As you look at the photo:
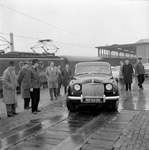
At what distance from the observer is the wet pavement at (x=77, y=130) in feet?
13.2

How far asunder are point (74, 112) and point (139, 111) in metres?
2.12

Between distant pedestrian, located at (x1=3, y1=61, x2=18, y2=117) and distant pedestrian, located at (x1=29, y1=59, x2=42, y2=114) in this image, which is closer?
distant pedestrian, located at (x1=3, y1=61, x2=18, y2=117)

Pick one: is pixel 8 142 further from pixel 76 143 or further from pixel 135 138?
pixel 135 138

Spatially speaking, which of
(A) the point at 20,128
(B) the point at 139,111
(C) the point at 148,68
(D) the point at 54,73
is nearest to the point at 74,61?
(C) the point at 148,68

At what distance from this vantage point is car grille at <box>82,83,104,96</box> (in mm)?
Result: 6520

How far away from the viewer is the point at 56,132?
488 centimetres

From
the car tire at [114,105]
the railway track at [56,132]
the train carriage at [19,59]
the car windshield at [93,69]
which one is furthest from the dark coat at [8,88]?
the train carriage at [19,59]

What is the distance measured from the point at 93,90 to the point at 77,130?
1.84 metres

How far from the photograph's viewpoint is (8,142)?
4.27 meters

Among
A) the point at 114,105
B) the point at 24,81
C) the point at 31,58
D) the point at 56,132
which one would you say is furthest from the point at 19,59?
the point at 56,132

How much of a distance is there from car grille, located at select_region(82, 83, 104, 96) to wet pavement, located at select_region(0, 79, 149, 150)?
666mm

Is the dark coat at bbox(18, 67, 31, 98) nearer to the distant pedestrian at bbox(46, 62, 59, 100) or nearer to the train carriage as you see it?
the distant pedestrian at bbox(46, 62, 59, 100)

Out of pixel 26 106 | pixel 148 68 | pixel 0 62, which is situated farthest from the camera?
pixel 148 68

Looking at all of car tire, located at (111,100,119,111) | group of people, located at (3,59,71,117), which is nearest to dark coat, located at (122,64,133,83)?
car tire, located at (111,100,119,111)
